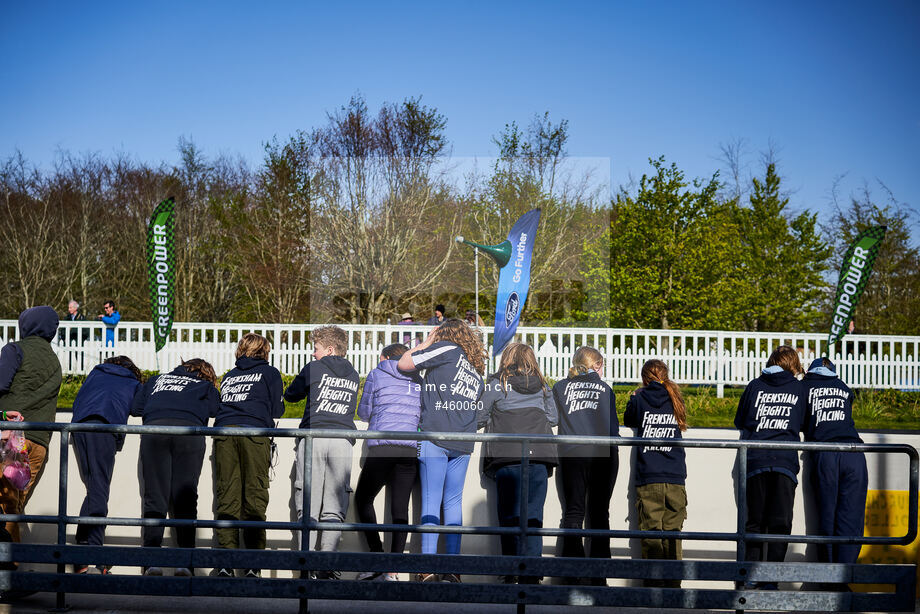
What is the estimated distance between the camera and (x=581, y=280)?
15.9 meters

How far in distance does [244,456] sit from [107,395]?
4.03ft

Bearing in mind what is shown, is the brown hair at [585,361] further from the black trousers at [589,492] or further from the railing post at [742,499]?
the railing post at [742,499]

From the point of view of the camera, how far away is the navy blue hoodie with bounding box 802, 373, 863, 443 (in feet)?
18.9

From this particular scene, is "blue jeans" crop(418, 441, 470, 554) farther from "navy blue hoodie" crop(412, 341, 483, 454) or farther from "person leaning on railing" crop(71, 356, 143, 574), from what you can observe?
"person leaning on railing" crop(71, 356, 143, 574)

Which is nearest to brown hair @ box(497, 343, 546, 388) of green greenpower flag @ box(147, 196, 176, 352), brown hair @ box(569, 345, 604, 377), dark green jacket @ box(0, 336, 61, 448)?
brown hair @ box(569, 345, 604, 377)

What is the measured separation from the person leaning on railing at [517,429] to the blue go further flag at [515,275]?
5.99m

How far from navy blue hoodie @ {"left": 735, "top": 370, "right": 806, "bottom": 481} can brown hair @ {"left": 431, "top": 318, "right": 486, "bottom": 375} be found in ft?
6.52

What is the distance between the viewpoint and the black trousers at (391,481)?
223 inches

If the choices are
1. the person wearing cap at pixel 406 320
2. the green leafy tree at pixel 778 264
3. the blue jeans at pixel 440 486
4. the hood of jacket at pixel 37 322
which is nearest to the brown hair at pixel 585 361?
the blue jeans at pixel 440 486

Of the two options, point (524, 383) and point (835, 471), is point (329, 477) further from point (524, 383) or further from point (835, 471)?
point (835, 471)

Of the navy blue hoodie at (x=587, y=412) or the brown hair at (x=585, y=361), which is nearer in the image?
the navy blue hoodie at (x=587, y=412)

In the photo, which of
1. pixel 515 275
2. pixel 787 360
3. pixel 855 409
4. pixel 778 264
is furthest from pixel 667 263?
pixel 787 360

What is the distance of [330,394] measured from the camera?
224 inches

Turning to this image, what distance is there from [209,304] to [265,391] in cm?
2678
